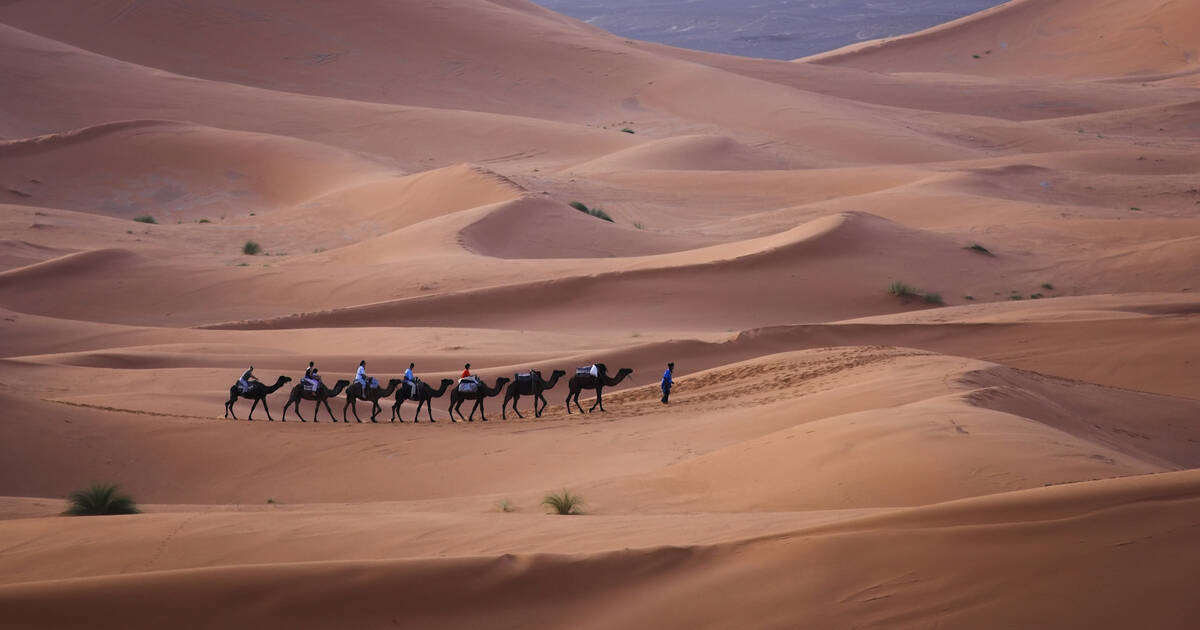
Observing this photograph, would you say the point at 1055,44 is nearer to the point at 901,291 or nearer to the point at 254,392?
the point at 901,291

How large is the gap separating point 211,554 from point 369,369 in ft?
Result: 33.6

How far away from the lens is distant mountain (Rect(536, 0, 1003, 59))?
372 ft

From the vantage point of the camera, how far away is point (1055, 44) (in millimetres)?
77000

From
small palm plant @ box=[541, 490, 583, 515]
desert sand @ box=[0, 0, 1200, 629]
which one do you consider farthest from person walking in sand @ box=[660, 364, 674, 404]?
small palm plant @ box=[541, 490, 583, 515]

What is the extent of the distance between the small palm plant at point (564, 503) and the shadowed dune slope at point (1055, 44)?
230ft

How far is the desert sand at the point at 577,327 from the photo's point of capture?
5.41 m

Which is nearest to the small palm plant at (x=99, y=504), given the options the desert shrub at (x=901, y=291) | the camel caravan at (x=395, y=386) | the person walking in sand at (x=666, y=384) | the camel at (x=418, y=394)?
the camel caravan at (x=395, y=386)

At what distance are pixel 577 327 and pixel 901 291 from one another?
706cm

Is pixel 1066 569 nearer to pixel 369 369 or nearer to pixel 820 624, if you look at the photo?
pixel 820 624

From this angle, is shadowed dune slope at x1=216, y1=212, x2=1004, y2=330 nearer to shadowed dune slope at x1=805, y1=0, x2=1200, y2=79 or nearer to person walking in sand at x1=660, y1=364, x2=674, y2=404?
person walking in sand at x1=660, y1=364, x2=674, y2=404

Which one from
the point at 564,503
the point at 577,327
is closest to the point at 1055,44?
the point at 577,327

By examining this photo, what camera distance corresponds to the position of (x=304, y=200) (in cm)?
3459

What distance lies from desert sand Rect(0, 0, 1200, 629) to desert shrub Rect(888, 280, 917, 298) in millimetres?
352

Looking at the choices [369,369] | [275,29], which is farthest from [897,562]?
[275,29]
